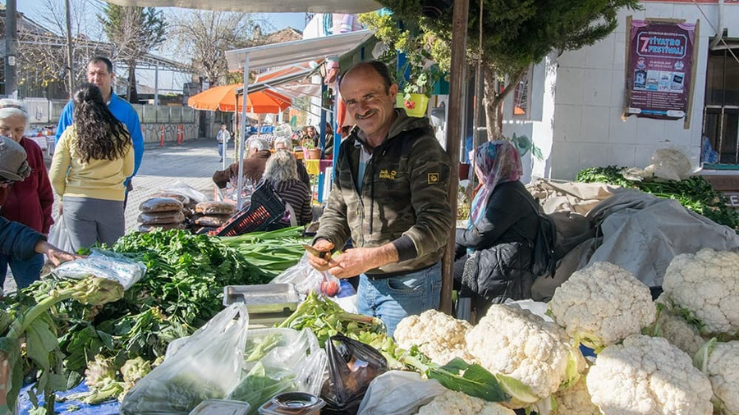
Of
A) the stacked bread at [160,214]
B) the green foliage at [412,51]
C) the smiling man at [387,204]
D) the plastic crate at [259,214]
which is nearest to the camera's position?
the smiling man at [387,204]

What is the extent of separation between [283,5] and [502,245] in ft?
7.67

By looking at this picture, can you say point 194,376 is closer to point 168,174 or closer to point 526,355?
point 526,355

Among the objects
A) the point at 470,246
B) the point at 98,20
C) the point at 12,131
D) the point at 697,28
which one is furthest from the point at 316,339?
the point at 98,20

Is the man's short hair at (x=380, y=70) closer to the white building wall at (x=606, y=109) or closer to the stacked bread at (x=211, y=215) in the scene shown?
the stacked bread at (x=211, y=215)

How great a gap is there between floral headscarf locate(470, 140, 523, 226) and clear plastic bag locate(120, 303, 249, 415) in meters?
2.89

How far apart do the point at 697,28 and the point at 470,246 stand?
5.21m

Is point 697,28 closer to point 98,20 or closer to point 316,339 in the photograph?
point 316,339

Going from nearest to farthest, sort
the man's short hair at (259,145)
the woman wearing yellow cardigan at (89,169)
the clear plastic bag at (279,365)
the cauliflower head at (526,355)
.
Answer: the cauliflower head at (526,355) → the clear plastic bag at (279,365) → the woman wearing yellow cardigan at (89,169) → the man's short hair at (259,145)

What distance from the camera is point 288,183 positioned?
6.59m

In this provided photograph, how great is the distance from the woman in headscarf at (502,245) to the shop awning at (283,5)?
1.56 meters

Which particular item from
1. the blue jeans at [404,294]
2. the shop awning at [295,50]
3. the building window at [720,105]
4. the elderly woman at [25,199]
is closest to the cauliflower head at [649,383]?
the blue jeans at [404,294]

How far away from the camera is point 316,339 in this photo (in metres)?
2.24

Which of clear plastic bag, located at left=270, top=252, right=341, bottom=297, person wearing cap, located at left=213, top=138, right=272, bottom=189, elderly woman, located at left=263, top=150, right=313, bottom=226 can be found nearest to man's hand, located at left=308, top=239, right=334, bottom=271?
clear plastic bag, located at left=270, top=252, right=341, bottom=297

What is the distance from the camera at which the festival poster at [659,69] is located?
7.73 meters
